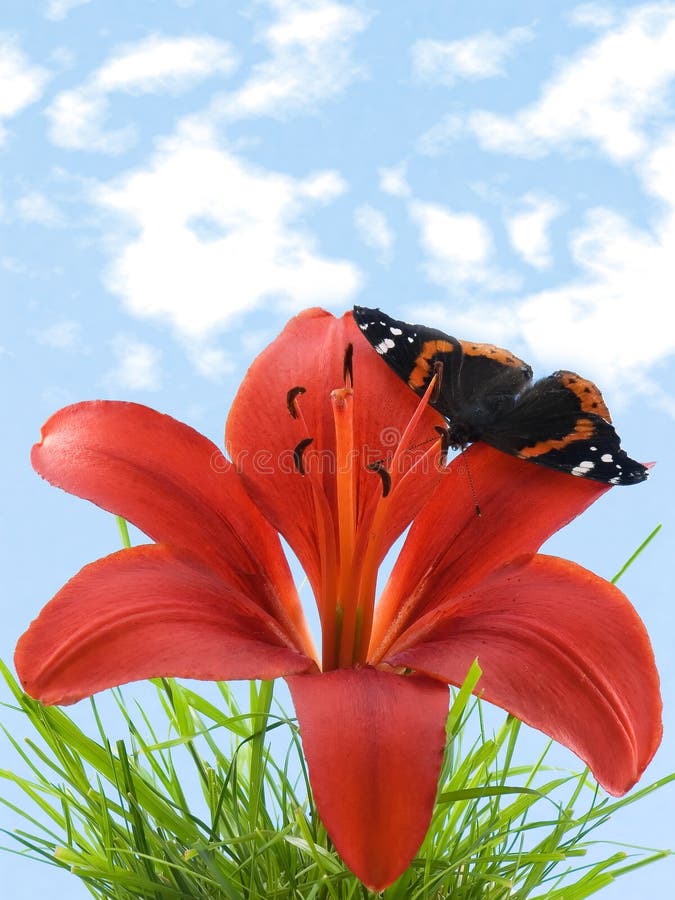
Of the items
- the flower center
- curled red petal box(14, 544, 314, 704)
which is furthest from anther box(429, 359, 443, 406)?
curled red petal box(14, 544, 314, 704)

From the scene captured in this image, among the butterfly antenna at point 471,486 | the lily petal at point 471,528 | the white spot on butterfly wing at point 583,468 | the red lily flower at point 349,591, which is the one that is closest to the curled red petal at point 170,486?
the red lily flower at point 349,591

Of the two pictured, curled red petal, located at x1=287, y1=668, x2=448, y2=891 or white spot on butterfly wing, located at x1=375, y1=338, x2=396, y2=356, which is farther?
white spot on butterfly wing, located at x1=375, y1=338, x2=396, y2=356

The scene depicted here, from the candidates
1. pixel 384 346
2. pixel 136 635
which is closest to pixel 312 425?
pixel 384 346

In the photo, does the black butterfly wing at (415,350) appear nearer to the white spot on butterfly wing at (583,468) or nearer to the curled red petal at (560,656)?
the white spot on butterfly wing at (583,468)

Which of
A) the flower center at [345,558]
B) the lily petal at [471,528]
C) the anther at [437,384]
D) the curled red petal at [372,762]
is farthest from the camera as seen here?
the anther at [437,384]

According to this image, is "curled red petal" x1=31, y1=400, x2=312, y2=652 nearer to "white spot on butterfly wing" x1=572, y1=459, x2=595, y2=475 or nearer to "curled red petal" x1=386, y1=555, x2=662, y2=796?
"curled red petal" x1=386, y1=555, x2=662, y2=796

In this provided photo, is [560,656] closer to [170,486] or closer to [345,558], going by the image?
[345,558]

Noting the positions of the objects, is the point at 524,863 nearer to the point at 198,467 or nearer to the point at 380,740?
the point at 380,740
